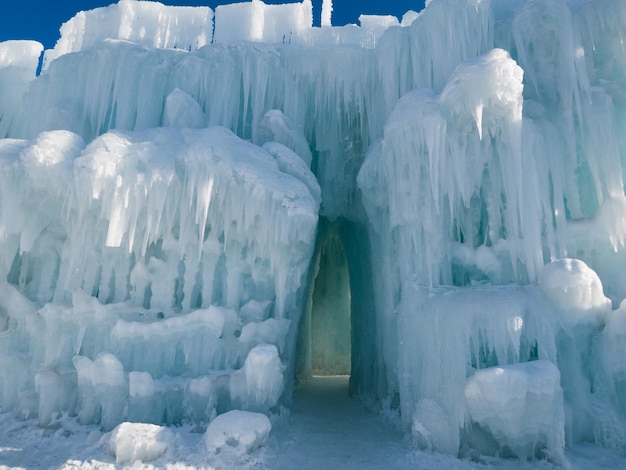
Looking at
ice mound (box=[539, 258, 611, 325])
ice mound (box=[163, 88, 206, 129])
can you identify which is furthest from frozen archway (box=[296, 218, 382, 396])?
ice mound (box=[163, 88, 206, 129])

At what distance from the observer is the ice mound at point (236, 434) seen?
7168mm

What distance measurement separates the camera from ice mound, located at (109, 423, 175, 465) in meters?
6.81

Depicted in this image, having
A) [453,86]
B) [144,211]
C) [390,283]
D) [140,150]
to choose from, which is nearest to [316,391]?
[390,283]

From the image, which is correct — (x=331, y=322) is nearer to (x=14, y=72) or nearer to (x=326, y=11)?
→ (x=326, y=11)

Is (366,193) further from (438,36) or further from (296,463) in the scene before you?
(296,463)

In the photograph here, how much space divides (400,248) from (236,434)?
16.9ft

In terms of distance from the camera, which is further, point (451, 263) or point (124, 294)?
point (124, 294)

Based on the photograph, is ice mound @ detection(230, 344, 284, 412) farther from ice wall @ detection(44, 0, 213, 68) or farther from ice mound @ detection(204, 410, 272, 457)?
ice wall @ detection(44, 0, 213, 68)

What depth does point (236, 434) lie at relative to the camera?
7.34 metres

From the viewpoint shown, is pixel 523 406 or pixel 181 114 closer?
pixel 523 406

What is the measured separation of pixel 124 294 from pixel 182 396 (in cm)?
287

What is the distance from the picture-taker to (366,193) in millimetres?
11297

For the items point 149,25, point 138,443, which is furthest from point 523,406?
point 149,25

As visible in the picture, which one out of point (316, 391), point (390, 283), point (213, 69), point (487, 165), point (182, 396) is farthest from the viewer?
point (316, 391)
